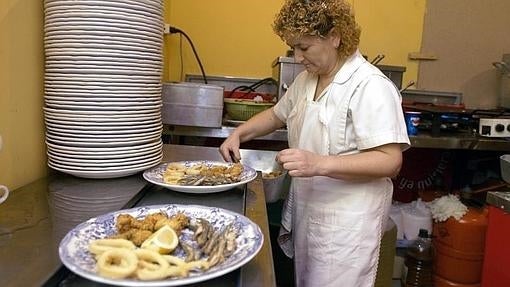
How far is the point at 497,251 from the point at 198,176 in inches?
53.2

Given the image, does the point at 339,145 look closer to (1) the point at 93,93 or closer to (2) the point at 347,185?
(2) the point at 347,185

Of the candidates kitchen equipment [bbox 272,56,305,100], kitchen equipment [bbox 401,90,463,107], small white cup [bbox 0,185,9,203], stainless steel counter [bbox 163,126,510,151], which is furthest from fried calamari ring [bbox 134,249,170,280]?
kitchen equipment [bbox 401,90,463,107]

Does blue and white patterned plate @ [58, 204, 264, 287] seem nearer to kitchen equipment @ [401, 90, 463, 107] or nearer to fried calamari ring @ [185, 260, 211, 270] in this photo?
fried calamari ring @ [185, 260, 211, 270]

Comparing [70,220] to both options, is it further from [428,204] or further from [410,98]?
[410,98]

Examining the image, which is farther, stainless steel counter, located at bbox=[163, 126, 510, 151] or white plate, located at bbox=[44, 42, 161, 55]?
stainless steel counter, located at bbox=[163, 126, 510, 151]

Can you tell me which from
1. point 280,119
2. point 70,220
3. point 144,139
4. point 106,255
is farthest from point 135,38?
point 280,119

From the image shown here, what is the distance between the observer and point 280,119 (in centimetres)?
169

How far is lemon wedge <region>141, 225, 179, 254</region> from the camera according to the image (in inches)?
27.1

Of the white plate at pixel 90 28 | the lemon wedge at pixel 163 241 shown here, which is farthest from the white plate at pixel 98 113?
the lemon wedge at pixel 163 241

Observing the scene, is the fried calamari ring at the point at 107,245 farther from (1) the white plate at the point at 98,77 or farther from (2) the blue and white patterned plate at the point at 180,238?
(1) the white plate at the point at 98,77

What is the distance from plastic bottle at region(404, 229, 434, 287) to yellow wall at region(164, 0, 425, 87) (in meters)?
1.24

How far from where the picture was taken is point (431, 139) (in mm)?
2244

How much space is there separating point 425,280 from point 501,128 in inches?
38.5

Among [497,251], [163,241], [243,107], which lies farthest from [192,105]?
[497,251]
